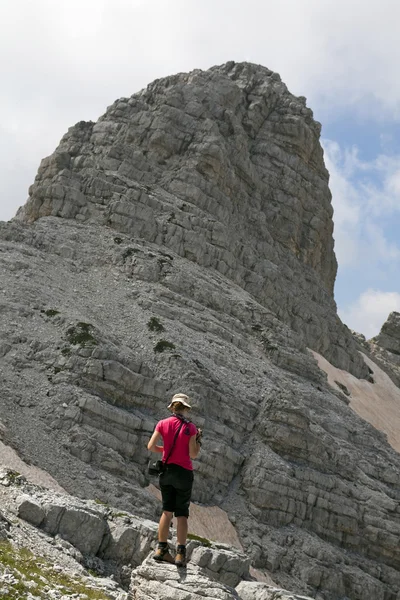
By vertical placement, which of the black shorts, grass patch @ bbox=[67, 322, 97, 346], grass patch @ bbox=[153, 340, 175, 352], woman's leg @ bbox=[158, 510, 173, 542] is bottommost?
woman's leg @ bbox=[158, 510, 173, 542]

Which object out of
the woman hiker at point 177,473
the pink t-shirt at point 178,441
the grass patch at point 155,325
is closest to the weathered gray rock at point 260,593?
the woman hiker at point 177,473

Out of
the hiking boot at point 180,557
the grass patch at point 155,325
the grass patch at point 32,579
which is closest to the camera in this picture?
the grass patch at point 32,579

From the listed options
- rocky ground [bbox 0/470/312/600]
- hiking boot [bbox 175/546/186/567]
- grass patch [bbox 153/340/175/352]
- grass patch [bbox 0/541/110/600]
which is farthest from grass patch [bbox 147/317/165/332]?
grass patch [bbox 0/541/110/600]

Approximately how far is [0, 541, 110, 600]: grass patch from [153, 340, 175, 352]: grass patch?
1487 inches

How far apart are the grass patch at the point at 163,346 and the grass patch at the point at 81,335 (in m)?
5.73

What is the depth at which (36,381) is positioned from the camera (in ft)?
148

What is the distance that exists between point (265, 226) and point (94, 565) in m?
81.1

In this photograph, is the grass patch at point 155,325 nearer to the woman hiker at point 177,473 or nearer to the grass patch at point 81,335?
the grass patch at point 81,335

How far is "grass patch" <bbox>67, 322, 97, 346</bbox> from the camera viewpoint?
47.9 m

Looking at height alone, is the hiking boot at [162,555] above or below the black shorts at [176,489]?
below

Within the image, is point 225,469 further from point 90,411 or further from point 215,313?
point 215,313

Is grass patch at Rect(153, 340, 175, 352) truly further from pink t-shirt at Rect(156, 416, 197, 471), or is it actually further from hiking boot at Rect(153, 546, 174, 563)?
pink t-shirt at Rect(156, 416, 197, 471)

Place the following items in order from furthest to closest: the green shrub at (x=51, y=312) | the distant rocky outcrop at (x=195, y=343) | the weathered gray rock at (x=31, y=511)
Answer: the green shrub at (x=51, y=312) → the distant rocky outcrop at (x=195, y=343) → the weathered gray rock at (x=31, y=511)

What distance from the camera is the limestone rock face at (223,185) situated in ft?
252
